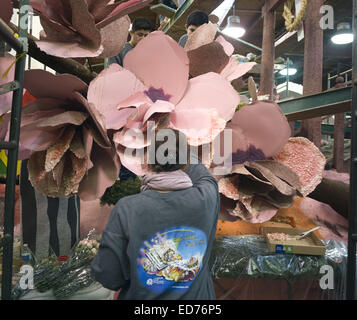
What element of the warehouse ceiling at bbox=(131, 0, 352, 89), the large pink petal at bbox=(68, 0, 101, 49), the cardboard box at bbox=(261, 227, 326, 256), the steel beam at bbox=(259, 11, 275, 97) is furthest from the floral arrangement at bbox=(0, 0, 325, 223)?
the steel beam at bbox=(259, 11, 275, 97)

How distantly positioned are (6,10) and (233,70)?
1.15 feet

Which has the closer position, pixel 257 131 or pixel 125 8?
pixel 125 8

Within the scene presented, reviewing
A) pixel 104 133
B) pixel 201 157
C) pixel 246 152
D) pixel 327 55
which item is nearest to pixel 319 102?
pixel 246 152

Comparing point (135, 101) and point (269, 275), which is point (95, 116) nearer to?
point (135, 101)

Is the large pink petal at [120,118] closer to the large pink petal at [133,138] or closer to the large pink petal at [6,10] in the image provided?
the large pink petal at [133,138]

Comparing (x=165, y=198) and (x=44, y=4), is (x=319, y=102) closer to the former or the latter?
(x=165, y=198)

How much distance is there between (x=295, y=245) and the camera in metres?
1.00

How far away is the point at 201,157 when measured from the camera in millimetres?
383

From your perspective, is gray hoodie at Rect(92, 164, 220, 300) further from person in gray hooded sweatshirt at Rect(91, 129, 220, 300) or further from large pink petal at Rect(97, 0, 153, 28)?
large pink petal at Rect(97, 0, 153, 28)

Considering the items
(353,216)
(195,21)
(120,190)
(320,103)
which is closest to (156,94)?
(120,190)

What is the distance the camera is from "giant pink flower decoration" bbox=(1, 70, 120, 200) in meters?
0.34

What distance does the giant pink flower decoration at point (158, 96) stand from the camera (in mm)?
341

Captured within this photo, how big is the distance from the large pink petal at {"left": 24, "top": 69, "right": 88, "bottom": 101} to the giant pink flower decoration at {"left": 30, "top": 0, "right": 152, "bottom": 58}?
3cm

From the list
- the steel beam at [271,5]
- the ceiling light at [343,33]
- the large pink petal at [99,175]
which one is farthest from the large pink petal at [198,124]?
the ceiling light at [343,33]
